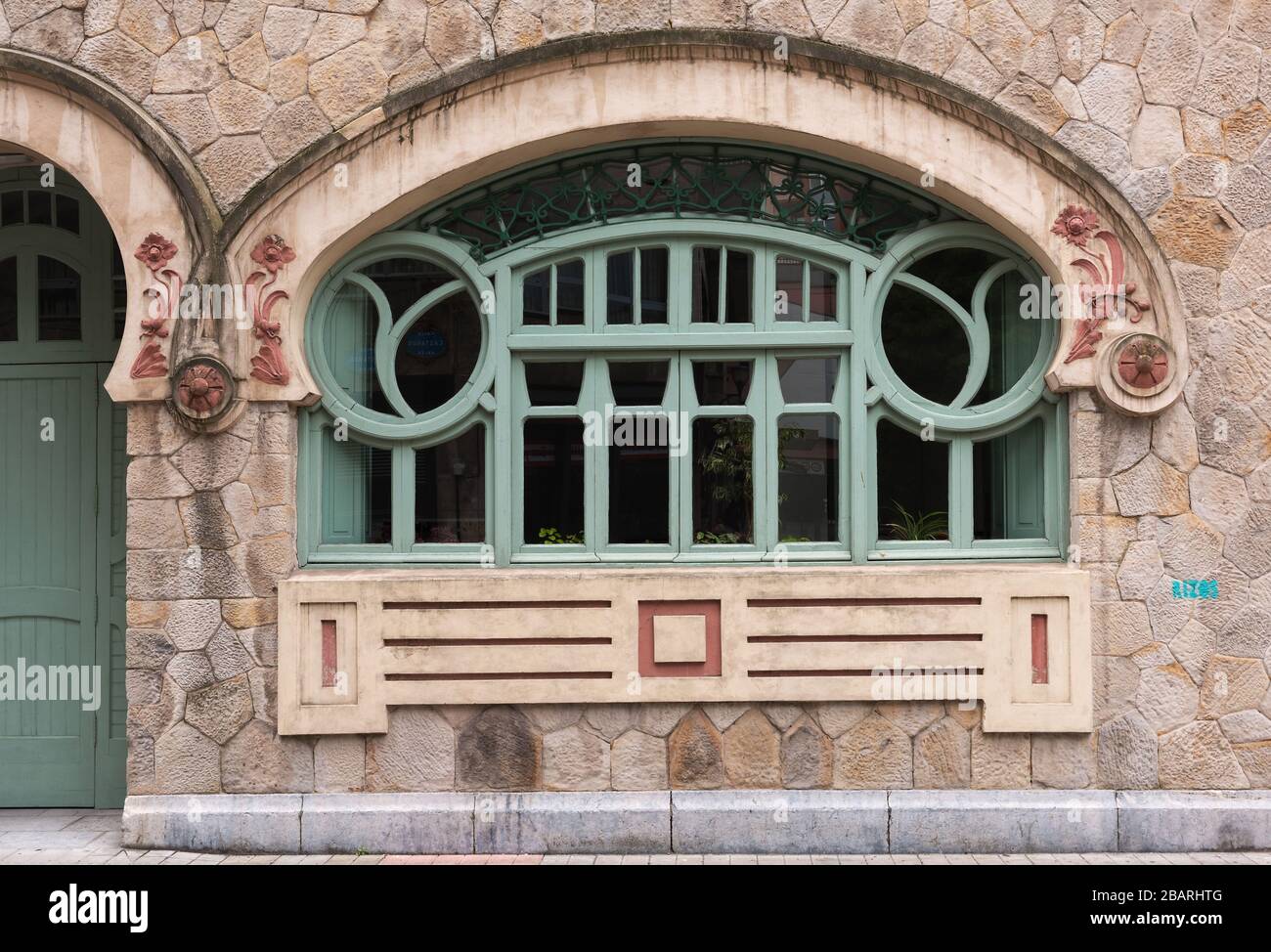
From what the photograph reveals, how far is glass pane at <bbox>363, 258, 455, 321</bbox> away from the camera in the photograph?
22.0ft

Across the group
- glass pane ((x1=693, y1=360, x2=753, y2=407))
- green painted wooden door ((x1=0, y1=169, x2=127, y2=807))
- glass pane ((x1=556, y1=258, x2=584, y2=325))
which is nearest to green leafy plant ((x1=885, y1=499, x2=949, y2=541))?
glass pane ((x1=693, y1=360, x2=753, y2=407))

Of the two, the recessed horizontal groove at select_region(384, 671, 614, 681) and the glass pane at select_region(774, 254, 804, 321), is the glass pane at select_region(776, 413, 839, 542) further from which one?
the recessed horizontal groove at select_region(384, 671, 614, 681)

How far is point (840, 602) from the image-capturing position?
6.39 meters

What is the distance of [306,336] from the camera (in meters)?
6.62

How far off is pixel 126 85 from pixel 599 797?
15.6 feet

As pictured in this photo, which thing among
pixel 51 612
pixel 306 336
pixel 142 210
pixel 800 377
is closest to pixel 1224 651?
pixel 800 377

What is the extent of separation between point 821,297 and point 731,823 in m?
3.01

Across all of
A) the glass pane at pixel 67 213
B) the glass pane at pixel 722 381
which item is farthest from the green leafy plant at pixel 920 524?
the glass pane at pixel 67 213

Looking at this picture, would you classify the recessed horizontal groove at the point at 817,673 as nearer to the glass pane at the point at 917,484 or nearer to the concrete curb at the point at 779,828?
the concrete curb at the point at 779,828

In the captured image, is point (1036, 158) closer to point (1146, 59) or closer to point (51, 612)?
point (1146, 59)

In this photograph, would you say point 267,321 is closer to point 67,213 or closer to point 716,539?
point 67,213

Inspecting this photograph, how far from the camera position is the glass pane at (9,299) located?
23.9 feet

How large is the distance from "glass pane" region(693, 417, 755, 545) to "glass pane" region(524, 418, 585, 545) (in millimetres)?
676

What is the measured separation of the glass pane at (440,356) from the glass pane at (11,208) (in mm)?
2790
